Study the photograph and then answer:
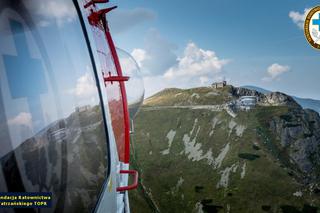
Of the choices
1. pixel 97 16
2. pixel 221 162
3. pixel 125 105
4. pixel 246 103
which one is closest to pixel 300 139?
pixel 246 103

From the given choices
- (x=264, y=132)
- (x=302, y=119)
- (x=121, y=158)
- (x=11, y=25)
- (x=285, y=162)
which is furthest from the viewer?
(x=302, y=119)

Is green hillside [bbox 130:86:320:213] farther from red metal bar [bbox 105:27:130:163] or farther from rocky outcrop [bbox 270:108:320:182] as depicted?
red metal bar [bbox 105:27:130:163]

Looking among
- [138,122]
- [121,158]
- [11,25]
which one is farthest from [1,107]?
[138,122]

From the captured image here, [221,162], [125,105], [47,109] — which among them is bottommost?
[221,162]

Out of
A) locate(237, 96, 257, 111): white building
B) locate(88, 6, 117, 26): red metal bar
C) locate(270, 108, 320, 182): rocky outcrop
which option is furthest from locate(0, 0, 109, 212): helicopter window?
locate(237, 96, 257, 111): white building

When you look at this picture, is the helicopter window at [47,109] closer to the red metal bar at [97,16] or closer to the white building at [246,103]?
the red metal bar at [97,16]

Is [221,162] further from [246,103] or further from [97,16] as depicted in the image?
[97,16]

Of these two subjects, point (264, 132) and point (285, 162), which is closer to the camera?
point (285, 162)

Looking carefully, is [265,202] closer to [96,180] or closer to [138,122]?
[138,122]

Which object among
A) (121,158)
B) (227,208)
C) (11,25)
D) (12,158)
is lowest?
(227,208)
